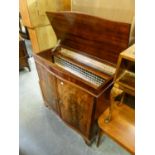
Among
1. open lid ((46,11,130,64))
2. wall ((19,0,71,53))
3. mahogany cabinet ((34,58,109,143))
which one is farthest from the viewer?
wall ((19,0,71,53))

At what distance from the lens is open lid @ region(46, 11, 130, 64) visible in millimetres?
1125

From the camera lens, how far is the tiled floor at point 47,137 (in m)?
1.55

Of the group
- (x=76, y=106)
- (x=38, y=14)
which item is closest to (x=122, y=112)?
(x=76, y=106)

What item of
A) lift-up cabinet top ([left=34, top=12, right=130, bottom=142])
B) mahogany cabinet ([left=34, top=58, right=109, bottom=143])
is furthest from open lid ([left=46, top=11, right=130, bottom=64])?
mahogany cabinet ([left=34, top=58, right=109, bottom=143])

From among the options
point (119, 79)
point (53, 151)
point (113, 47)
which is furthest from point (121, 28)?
point (53, 151)

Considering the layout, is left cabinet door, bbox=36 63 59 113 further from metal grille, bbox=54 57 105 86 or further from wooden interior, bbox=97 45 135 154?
wooden interior, bbox=97 45 135 154

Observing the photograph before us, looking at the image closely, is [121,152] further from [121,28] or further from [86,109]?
[121,28]

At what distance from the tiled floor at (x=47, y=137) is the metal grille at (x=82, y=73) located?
2.06 ft

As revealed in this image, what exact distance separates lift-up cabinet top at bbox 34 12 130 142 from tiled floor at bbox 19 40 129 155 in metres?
0.15

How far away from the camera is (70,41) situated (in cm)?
166

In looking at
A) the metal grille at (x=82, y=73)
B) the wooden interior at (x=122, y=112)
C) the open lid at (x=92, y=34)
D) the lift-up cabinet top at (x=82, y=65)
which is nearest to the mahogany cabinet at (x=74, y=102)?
the lift-up cabinet top at (x=82, y=65)

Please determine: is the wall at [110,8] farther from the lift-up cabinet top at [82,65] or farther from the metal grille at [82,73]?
the metal grille at [82,73]
